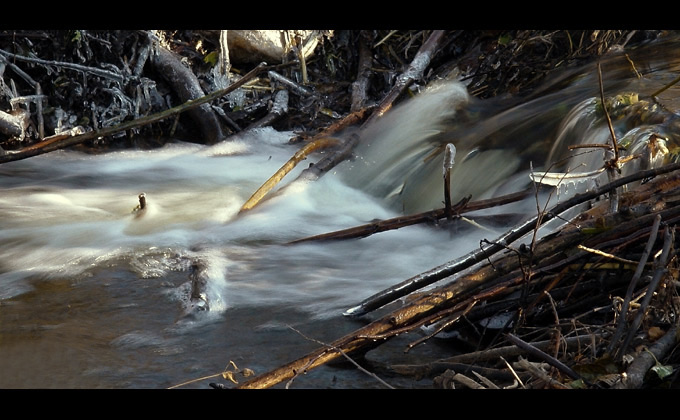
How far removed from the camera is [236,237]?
4367 millimetres

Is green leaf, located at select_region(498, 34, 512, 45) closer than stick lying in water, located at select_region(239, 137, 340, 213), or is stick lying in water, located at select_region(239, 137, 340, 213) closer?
stick lying in water, located at select_region(239, 137, 340, 213)

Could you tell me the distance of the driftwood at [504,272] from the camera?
97.4 inches

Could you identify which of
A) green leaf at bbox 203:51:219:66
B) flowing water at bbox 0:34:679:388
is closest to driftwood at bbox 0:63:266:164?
flowing water at bbox 0:34:679:388

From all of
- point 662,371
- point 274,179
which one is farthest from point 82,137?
point 662,371

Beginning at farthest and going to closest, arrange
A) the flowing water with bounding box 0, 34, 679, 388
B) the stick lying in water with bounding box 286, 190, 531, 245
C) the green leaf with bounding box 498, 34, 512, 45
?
the green leaf with bounding box 498, 34, 512, 45, the stick lying in water with bounding box 286, 190, 531, 245, the flowing water with bounding box 0, 34, 679, 388

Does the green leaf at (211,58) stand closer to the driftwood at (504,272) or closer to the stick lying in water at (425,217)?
the stick lying in water at (425,217)

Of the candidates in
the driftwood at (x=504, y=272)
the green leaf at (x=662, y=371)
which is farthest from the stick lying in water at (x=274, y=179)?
the green leaf at (x=662, y=371)

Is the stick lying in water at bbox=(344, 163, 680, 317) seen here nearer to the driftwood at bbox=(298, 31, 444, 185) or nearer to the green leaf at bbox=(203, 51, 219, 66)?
the driftwood at bbox=(298, 31, 444, 185)

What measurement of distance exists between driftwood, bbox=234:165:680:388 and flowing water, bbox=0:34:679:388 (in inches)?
7.9

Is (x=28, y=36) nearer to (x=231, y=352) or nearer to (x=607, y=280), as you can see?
(x=231, y=352)

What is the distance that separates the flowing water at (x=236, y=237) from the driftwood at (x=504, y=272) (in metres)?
0.20

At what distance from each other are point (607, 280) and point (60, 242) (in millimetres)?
3041

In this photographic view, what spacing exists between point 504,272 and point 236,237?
2.07 metres

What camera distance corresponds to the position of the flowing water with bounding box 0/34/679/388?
288cm
